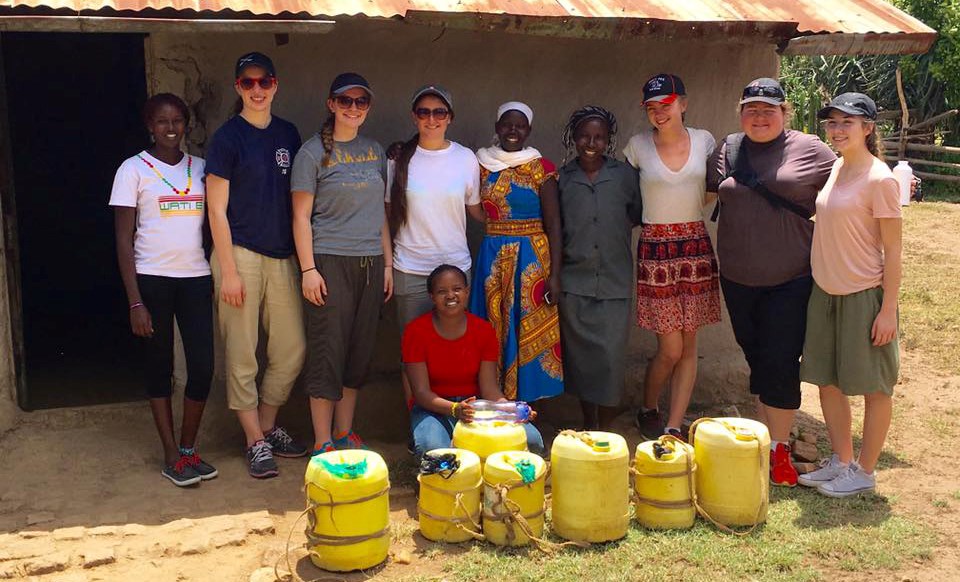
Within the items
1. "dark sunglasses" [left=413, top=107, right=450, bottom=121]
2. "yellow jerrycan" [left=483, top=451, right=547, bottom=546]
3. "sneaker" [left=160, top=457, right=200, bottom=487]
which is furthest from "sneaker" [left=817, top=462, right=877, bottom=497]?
"sneaker" [left=160, top=457, right=200, bottom=487]

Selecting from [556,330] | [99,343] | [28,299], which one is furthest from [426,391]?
[28,299]

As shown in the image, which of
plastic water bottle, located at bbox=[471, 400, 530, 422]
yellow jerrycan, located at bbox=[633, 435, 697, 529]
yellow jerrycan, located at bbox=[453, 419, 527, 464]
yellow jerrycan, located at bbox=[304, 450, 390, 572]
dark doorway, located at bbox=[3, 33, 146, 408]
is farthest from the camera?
dark doorway, located at bbox=[3, 33, 146, 408]

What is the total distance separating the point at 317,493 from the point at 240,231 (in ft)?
4.45

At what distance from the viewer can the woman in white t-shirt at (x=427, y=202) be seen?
4.51 metres

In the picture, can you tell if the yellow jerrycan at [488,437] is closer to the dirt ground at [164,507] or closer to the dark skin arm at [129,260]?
the dirt ground at [164,507]

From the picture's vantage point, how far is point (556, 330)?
16.0ft

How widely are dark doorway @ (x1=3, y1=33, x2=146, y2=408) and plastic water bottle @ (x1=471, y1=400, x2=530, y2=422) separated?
395 cm

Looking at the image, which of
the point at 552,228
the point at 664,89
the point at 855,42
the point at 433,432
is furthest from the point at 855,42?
the point at 433,432

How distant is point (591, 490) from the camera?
3.81m

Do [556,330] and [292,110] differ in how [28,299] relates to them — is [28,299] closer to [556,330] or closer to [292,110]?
[292,110]

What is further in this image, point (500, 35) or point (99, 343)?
point (99, 343)

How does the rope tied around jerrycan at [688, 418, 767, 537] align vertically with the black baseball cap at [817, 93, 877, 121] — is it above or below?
below

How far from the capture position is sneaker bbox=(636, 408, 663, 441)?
5.20 m

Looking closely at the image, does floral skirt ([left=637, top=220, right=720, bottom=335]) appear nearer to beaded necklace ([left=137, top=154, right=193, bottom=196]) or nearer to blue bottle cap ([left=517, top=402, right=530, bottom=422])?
blue bottle cap ([left=517, top=402, right=530, bottom=422])
